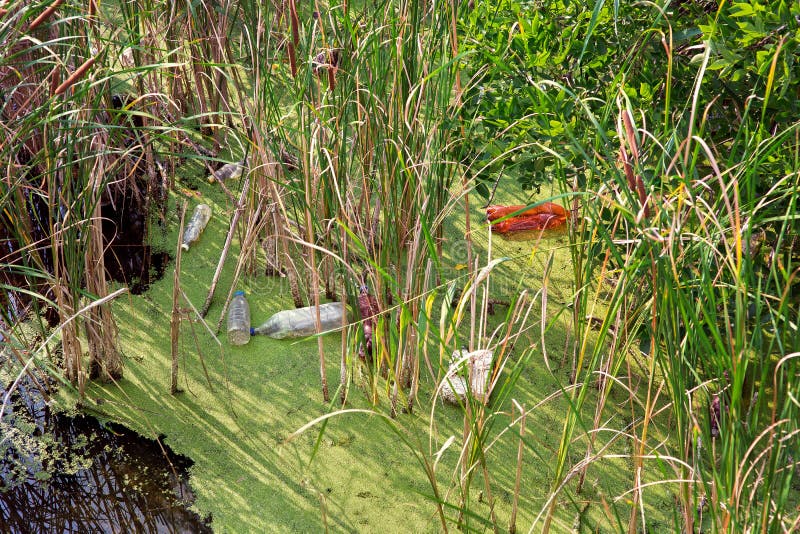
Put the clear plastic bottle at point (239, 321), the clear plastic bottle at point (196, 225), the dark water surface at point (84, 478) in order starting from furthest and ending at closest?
the clear plastic bottle at point (196, 225)
the clear plastic bottle at point (239, 321)
the dark water surface at point (84, 478)

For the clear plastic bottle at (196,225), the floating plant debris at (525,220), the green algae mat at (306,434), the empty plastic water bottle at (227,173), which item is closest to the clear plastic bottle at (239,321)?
the green algae mat at (306,434)

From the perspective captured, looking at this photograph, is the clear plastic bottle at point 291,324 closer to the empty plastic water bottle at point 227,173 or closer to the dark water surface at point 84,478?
the dark water surface at point 84,478

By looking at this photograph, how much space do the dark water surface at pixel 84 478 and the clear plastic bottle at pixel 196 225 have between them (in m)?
0.79

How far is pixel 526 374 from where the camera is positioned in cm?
259

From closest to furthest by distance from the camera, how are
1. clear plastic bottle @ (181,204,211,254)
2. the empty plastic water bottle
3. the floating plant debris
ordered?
clear plastic bottle @ (181,204,211,254) < the floating plant debris < the empty plastic water bottle

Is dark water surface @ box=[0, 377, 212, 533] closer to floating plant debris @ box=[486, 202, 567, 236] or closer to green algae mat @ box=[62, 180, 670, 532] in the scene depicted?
green algae mat @ box=[62, 180, 670, 532]

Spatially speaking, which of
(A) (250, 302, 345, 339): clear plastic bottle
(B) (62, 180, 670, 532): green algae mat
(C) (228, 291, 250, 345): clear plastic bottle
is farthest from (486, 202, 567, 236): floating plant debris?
(C) (228, 291, 250, 345): clear plastic bottle

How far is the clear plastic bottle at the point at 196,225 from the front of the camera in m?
3.00

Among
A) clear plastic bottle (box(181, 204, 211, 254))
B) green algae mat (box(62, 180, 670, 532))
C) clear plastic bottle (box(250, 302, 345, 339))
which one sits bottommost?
green algae mat (box(62, 180, 670, 532))

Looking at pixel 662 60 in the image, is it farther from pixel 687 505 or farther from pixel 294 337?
pixel 294 337

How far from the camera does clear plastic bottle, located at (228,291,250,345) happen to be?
8.64 feet

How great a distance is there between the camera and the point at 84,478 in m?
2.22

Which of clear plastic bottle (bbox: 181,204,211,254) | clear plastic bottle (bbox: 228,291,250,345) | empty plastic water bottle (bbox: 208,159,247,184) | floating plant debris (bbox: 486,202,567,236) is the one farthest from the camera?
empty plastic water bottle (bbox: 208,159,247,184)

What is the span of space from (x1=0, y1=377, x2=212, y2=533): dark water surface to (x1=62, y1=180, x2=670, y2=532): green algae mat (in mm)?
49
